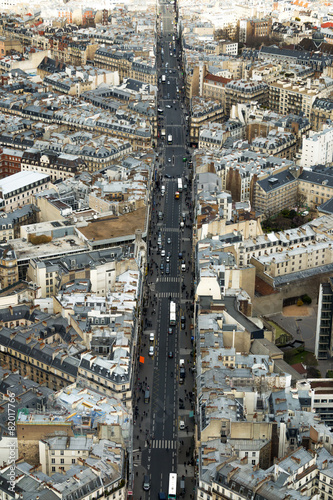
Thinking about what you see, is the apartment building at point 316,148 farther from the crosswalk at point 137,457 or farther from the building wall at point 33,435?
the building wall at point 33,435

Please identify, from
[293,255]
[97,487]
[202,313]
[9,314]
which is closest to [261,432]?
[97,487]

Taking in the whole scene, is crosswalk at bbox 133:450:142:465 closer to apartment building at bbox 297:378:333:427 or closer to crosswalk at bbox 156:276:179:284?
apartment building at bbox 297:378:333:427

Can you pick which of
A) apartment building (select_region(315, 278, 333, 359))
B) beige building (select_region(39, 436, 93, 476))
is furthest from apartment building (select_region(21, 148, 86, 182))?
beige building (select_region(39, 436, 93, 476))

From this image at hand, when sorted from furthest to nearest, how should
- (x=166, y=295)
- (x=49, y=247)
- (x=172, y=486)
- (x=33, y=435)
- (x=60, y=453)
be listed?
(x=166, y=295) → (x=49, y=247) → (x=172, y=486) → (x=33, y=435) → (x=60, y=453)

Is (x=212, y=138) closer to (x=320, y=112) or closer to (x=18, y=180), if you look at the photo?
(x=320, y=112)

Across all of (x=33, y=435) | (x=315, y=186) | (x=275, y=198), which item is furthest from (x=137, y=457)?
(x=315, y=186)

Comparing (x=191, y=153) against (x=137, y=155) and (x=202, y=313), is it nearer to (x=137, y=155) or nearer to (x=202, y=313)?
(x=137, y=155)
